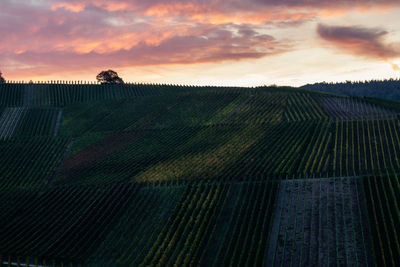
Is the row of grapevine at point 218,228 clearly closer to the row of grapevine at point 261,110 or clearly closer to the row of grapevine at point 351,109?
the row of grapevine at point 261,110

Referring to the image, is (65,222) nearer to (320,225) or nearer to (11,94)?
(320,225)

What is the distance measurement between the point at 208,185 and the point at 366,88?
15876cm

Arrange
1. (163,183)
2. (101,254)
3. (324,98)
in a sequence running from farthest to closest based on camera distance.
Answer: (324,98)
(163,183)
(101,254)

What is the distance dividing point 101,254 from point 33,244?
7.74 m

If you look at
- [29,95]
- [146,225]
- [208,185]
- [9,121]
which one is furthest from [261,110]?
[29,95]

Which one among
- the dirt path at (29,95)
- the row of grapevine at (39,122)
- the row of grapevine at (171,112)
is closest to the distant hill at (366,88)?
the row of grapevine at (171,112)

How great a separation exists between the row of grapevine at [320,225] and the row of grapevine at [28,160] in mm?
32980

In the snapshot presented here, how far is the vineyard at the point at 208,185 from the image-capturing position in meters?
34.2

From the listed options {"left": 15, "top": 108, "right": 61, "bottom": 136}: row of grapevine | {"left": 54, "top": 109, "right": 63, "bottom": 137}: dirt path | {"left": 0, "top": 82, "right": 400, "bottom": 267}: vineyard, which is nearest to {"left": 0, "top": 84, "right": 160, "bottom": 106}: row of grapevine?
{"left": 15, "top": 108, "right": 61, "bottom": 136}: row of grapevine

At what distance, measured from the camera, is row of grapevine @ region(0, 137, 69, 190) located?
58084 millimetres

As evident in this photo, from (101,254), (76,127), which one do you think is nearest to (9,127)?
(76,127)

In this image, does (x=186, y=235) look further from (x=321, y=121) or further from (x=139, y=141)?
(x=321, y=121)

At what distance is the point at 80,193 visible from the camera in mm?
49812

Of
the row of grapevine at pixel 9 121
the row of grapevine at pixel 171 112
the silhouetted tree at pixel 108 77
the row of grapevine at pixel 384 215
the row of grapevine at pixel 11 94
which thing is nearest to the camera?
the row of grapevine at pixel 384 215
